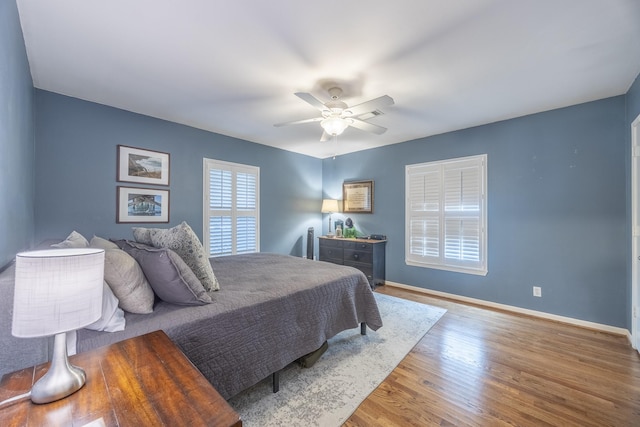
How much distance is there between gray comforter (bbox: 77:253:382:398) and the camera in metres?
1.40

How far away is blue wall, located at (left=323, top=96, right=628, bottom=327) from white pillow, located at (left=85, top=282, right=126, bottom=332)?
3.99 meters

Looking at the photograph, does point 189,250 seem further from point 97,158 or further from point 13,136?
point 97,158

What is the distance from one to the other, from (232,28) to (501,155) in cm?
349

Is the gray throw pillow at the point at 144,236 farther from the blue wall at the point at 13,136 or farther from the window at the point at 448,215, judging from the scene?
the window at the point at 448,215

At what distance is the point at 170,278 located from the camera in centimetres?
153

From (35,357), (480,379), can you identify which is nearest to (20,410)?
(35,357)

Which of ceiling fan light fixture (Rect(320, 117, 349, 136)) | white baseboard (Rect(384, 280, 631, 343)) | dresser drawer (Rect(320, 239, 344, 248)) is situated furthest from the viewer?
dresser drawer (Rect(320, 239, 344, 248))

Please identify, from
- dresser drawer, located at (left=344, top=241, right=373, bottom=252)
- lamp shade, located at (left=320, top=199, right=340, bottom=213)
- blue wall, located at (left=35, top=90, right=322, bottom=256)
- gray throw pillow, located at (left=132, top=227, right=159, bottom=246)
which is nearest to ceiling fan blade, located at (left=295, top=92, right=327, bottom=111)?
gray throw pillow, located at (left=132, top=227, right=159, bottom=246)

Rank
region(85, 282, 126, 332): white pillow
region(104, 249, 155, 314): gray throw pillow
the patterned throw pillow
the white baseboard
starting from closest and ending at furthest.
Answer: region(85, 282, 126, 332): white pillow < region(104, 249, 155, 314): gray throw pillow < the patterned throw pillow < the white baseboard

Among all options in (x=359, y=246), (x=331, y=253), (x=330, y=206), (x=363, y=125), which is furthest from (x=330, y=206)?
(x=363, y=125)

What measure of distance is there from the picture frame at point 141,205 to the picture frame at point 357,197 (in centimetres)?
309

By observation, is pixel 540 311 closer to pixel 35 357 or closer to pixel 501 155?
pixel 501 155

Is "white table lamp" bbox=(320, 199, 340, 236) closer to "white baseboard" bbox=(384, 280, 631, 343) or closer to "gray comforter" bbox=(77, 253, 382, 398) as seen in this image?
"white baseboard" bbox=(384, 280, 631, 343)

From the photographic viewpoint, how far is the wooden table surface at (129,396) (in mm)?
740
